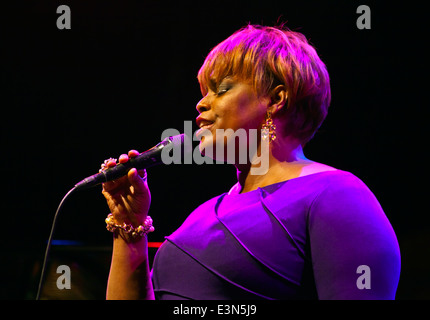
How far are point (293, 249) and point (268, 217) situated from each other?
11cm

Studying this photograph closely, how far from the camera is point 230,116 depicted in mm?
1254

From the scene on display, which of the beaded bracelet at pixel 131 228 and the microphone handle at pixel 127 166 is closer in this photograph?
the microphone handle at pixel 127 166

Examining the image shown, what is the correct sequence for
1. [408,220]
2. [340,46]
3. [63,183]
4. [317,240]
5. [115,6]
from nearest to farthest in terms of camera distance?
[317,240]
[408,220]
[340,46]
[115,6]
[63,183]

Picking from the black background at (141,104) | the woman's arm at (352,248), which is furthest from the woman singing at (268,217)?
the black background at (141,104)

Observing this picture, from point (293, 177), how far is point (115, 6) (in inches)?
54.6

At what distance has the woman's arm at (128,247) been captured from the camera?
4.41 ft

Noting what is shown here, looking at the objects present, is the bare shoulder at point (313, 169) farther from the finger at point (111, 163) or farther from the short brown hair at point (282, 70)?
the finger at point (111, 163)

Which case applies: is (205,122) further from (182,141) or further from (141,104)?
(141,104)

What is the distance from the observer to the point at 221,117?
1.26 m

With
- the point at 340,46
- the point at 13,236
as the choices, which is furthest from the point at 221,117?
the point at 13,236

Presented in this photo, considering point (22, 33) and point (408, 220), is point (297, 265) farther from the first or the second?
point (22, 33)

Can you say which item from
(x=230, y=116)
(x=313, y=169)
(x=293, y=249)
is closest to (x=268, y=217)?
(x=293, y=249)

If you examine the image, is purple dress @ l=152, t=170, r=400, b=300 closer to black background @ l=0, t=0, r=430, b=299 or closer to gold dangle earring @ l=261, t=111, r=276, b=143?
gold dangle earring @ l=261, t=111, r=276, b=143

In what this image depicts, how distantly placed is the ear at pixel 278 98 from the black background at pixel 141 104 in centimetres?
71
